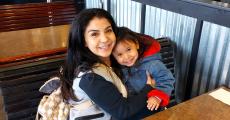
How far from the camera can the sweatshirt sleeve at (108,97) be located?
1.11 meters

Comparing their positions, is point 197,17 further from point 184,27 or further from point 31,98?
point 31,98

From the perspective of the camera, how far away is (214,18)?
1.55 meters

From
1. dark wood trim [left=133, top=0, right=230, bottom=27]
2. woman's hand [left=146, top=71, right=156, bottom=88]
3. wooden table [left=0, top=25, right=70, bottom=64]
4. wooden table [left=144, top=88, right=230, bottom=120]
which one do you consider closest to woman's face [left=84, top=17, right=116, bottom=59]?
woman's hand [left=146, top=71, right=156, bottom=88]

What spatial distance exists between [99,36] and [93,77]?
0.70 ft

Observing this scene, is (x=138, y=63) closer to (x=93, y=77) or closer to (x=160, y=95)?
(x=160, y=95)

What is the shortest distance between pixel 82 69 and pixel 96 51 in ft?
0.42

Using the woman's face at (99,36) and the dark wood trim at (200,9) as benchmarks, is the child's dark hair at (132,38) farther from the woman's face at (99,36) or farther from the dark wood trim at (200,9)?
the dark wood trim at (200,9)

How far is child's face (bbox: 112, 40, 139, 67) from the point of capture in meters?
1.33

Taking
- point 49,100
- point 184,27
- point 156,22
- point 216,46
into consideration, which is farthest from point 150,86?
point 156,22

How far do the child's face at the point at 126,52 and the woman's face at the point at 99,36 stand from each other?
91mm

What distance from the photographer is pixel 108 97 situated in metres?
1.13

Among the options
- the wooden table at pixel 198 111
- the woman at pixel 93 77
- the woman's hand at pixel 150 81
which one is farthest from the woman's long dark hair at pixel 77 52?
the wooden table at pixel 198 111

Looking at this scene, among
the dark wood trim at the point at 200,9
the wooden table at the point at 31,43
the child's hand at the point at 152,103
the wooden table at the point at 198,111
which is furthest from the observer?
the wooden table at the point at 31,43

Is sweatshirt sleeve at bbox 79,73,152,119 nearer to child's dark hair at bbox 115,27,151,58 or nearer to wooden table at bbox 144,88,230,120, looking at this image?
wooden table at bbox 144,88,230,120
